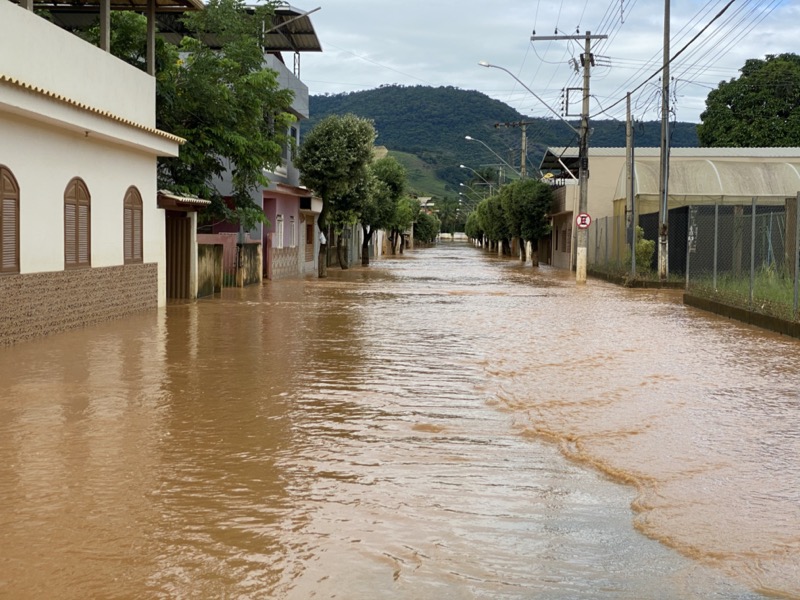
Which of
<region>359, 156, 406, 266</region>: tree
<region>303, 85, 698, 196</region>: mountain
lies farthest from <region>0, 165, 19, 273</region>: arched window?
<region>303, 85, 698, 196</region>: mountain

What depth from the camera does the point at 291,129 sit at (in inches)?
1754

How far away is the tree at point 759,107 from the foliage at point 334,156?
137ft

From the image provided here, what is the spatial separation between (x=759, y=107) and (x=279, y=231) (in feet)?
153

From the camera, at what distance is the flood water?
5227 mm

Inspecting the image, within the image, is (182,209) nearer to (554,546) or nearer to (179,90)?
(179,90)

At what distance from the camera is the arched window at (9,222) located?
1491cm

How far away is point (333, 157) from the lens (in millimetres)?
40312

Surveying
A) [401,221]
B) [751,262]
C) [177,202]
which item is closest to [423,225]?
[401,221]

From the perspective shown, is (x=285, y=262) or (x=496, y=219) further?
(x=496, y=219)

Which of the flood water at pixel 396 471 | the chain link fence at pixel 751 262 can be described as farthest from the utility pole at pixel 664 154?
the flood water at pixel 396 471

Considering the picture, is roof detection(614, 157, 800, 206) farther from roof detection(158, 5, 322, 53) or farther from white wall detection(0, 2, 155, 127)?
white wall detection(0, 2, 155, 127)

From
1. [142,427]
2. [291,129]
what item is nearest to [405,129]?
[291,129]

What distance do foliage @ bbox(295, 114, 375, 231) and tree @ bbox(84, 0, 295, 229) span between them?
983 cm

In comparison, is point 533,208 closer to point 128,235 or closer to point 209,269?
point 209,269
